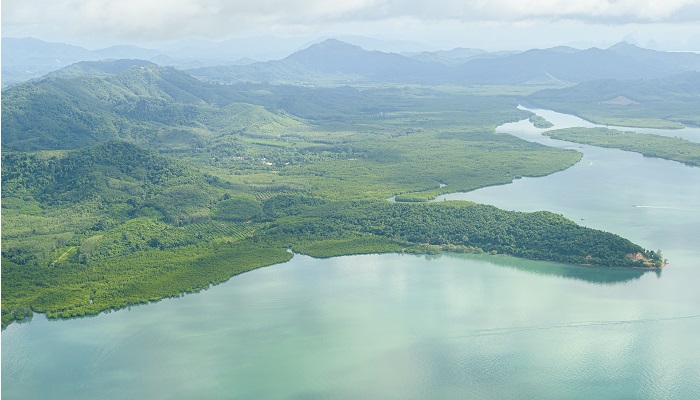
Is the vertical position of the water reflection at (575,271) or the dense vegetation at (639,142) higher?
the dense vegetation at (639,142)

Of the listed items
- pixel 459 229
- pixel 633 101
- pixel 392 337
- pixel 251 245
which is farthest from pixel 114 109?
pixel 633 101

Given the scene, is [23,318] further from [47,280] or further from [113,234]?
[113,234]

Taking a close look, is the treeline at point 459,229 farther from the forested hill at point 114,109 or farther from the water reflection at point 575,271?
the forested hill at point 114,109

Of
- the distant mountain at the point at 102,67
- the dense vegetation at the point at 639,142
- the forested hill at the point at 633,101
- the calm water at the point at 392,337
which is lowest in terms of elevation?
the calm water at the point at 392,337

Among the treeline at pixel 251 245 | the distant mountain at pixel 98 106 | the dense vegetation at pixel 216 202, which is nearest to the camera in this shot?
the treeline at pixel 251 245

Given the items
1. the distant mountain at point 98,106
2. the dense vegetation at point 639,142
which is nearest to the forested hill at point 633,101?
the dense vegetation at point 639,142

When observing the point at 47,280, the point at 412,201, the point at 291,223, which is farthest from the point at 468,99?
the point at 47,280
